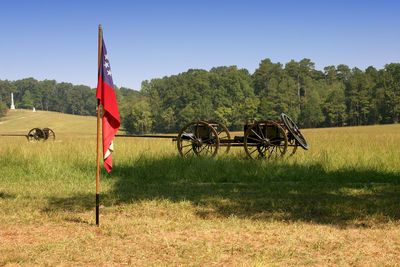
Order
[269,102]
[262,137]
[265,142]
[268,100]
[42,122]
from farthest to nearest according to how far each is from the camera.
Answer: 1. [42,122]
2. [268,100]
3. [269,102]
4. [262,137]
5. [265,142]

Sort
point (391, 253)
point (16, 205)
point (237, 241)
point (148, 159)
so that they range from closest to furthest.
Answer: point (391, 253) < point (237, 241) < point (16, 205) < point (148, 159)

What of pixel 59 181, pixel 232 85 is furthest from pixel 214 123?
pixel 232 85

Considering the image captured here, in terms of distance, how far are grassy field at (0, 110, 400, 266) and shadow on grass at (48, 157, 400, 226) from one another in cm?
2

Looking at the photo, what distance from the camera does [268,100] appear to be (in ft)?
274

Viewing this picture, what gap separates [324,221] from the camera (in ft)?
19.6

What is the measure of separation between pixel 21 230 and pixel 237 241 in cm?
314

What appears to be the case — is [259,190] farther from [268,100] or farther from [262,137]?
[268,100]

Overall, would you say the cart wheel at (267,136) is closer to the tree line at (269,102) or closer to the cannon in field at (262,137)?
the cannon in field at (262,137)

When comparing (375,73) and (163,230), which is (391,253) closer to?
(163,230)

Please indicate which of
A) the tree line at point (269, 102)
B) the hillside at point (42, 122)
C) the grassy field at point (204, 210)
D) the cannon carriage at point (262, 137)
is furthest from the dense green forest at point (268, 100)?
the grassy field at point (204, 210)

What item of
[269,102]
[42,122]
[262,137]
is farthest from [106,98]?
[42,122]

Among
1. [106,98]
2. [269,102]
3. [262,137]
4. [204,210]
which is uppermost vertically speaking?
[269,102]

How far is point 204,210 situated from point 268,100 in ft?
257

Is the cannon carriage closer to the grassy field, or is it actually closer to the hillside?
the grassy field
